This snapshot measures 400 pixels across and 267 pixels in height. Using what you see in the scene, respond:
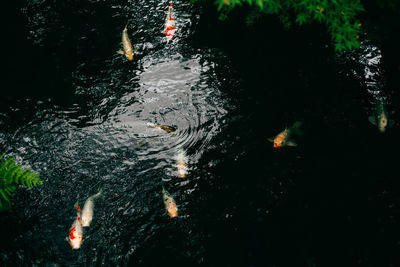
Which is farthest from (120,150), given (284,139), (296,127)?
(296,127)

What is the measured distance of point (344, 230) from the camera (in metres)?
4.61

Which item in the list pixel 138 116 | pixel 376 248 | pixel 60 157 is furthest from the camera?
pixel 138 116

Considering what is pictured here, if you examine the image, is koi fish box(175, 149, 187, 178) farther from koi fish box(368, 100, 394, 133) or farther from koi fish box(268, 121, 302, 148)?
koi fish box(368, 100, 394, 133)

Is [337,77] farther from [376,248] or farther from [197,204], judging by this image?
[197,204]

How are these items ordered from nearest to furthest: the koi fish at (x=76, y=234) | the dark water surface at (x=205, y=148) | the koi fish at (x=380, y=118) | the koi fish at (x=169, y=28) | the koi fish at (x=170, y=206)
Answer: the koi fish at (x=76, y=234)
the dark water surface at (x=205, y=148)
the koi fish at (x=170, y=206)
the koi fish at (x=380, y=118)
the koi fish at (x=169, y=28)

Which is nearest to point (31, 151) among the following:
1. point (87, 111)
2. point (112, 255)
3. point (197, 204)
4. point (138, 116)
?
point (87, 111)

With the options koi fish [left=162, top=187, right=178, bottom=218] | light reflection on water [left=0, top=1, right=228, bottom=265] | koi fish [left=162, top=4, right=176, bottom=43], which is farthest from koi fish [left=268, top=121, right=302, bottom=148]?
koi fish [left=162, top=4, right=176, bottom=43]

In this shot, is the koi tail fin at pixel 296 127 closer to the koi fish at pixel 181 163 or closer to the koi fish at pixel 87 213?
the koi fish at pixel 181 163

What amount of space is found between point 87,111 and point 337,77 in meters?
6.45

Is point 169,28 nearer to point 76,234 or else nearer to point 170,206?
point 170,206

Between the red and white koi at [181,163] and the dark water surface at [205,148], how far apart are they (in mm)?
96

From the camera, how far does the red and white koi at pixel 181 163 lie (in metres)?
5.54

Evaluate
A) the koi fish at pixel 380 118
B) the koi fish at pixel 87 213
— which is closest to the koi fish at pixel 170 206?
the koi fish at pixel 87 213

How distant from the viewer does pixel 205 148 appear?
5898 mm
